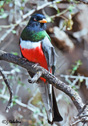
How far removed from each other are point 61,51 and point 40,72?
94.8 inches

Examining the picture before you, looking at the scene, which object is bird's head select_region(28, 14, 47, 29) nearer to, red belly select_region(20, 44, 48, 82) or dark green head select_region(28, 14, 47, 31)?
dark green head select_region(28, 14, 47, 31)

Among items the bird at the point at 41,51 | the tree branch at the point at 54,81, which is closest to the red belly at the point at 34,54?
the bird at the point at 41,51

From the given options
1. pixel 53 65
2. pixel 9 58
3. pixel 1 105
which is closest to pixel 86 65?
pixel 1 105

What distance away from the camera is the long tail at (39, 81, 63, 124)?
1794 mm

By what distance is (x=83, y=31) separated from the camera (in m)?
3.87

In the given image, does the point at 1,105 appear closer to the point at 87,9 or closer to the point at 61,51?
the point at 61,51

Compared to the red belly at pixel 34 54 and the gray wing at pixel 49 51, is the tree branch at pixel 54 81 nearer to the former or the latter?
the red belly at pixel 34 54

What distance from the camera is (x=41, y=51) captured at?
189 cm

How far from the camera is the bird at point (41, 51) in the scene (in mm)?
1840

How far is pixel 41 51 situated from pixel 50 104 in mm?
391

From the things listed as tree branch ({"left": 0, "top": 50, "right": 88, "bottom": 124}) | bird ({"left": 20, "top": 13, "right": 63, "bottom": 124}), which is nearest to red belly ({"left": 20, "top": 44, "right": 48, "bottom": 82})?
bird ({"left": 20, "top": 13, "right": 63, "bottom": 124})

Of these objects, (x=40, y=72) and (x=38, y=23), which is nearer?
(x=40, y=72)

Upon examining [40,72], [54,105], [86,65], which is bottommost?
[86,65]

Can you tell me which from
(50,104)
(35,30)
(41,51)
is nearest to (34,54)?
(41,51)
